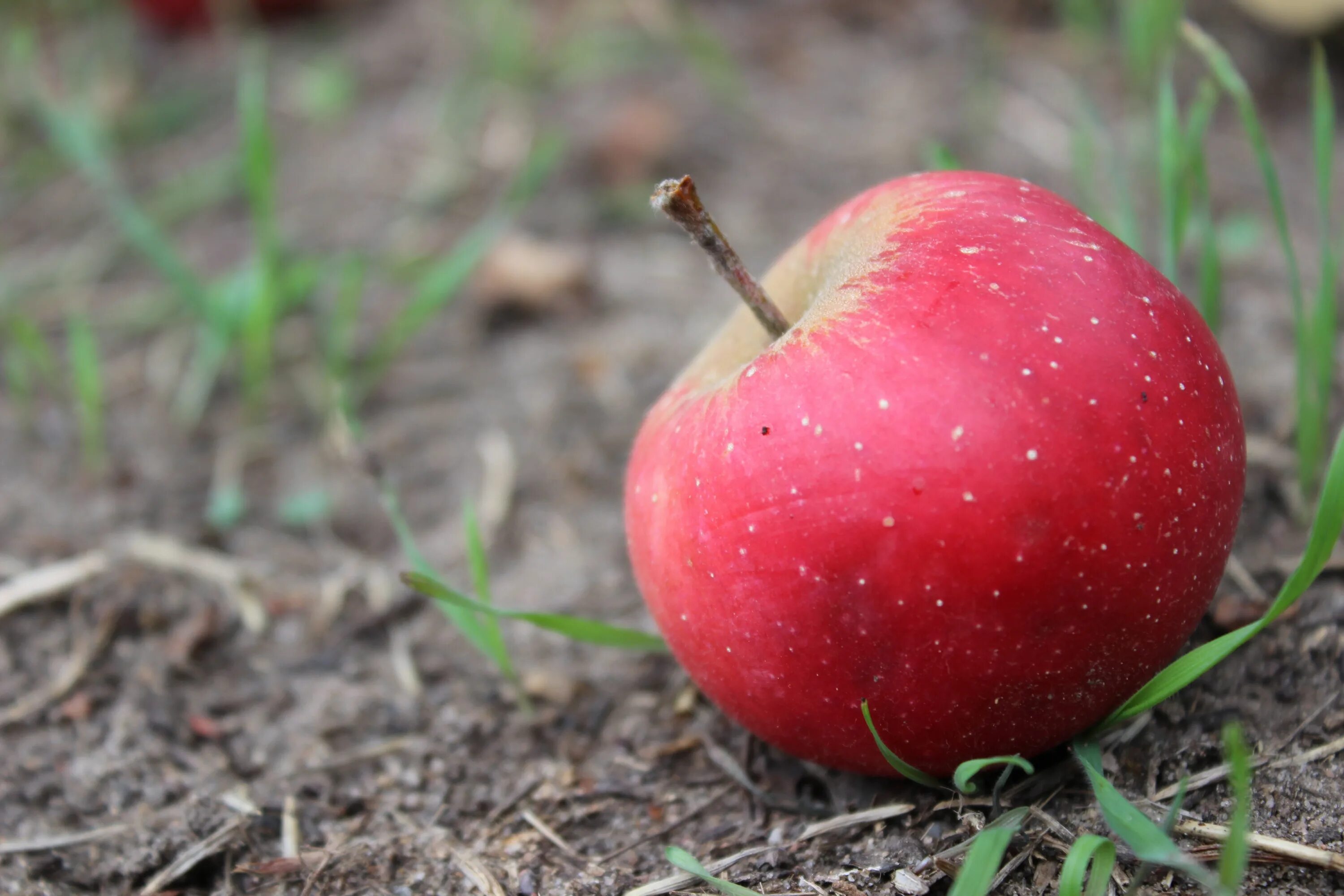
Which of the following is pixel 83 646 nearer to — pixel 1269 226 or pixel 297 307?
pixel 297 307

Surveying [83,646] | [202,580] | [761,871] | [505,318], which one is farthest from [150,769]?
[505,318]

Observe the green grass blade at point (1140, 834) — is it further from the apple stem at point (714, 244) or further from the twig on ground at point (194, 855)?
the twig on ground at point (194, 855)

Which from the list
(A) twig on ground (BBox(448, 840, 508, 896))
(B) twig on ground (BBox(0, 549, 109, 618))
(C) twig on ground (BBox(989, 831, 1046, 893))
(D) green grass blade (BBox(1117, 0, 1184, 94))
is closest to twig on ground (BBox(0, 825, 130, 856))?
(A) twig on ground (BBox(448, 840, 508, 896))

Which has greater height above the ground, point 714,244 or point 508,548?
point 714,244

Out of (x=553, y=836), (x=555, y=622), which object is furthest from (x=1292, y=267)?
(x=553, y=836)

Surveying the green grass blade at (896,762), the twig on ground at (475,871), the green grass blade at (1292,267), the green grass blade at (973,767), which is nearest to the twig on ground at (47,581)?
the twig on ground at (475,871)

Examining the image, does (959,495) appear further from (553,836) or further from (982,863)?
(553,836)

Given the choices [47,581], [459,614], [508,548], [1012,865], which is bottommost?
[1012,865]

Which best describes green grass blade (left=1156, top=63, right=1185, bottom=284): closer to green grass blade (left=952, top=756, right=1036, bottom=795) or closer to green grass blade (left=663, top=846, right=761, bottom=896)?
green grass blade (left=952, top=756, right=1036, bottom=795)

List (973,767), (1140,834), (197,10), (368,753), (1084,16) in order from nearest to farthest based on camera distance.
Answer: (1140,834) → (973,767) → (368,753) → (1084,16) → (197,10)
